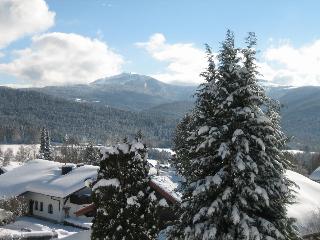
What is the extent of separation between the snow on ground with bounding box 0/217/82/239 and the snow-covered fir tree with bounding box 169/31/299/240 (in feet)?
85.9

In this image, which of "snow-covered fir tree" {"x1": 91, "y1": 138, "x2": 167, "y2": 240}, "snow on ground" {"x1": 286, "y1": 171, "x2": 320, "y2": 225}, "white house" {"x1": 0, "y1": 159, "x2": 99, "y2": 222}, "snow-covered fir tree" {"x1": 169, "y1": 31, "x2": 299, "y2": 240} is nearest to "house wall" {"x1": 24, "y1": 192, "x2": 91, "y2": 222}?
"white house" {"x1": 0, "y1": 159, "x2": 99, "y2": 222}

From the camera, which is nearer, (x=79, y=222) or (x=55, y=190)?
(x=79, y=222)

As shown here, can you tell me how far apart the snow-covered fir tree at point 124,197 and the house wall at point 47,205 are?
31.1 meters

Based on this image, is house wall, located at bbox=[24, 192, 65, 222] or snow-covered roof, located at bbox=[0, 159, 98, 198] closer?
house wall, located at bbox=[24, 192, 65, 222]

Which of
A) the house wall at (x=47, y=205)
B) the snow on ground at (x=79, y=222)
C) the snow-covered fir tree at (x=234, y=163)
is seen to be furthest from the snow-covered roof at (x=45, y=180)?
the snow-covered fir tree at (x=234, y=163)

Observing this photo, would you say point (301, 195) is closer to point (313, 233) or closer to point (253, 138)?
point (313, 233)

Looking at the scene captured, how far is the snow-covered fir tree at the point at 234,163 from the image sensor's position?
57.8 ft

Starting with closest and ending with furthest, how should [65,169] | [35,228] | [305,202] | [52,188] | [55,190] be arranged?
1. [305,202]
2. [35,228]
3. [55,190]
4. [52,188]
5. [65,169]

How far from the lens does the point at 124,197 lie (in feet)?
73.7

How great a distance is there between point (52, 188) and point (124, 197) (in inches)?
1306

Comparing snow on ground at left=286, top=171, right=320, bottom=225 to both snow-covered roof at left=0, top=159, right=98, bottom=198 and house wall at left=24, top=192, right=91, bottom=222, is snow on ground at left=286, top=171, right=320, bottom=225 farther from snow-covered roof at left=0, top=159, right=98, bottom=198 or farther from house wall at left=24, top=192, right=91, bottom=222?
house wall at left=24, top=192, right=91, bottom=222

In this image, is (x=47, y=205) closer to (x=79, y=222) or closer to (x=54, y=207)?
(x=54, y=207)

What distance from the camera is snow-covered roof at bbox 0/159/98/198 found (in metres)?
52.9

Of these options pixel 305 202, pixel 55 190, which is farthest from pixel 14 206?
pixel 305 202
